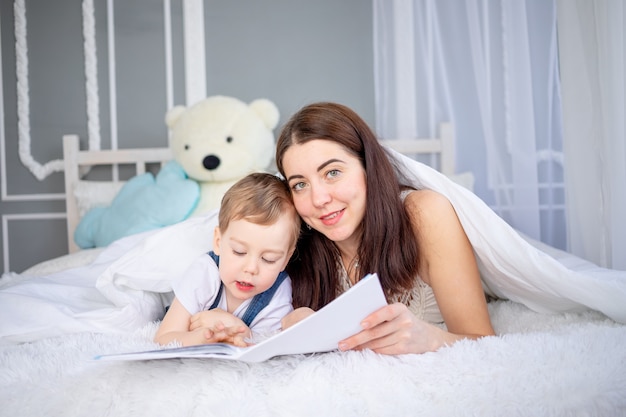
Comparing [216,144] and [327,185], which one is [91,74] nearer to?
[216,144]

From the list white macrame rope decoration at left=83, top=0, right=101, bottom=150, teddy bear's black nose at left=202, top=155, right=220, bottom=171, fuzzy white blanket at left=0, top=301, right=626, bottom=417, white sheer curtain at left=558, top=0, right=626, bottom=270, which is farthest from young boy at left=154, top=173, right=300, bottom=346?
white macrame rope decoration at left=83, top=0, right=101, bottom=150

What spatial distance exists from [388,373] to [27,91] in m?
2.75

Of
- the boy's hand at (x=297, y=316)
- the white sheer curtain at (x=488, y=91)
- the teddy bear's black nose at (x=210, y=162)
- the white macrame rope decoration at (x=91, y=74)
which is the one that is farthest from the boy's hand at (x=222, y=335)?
the white macrame rope decoration at (x=91, y=74)

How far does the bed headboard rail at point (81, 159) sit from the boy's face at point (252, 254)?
1.58 m

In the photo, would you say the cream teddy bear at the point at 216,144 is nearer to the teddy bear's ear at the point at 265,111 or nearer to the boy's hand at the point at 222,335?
the teddy bear's ear at the point at 265,111

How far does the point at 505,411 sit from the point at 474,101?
63.4 inches

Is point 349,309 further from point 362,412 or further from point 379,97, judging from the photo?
point 379,97

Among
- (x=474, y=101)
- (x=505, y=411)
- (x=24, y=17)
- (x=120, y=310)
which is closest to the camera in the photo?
(x=505, y=411)

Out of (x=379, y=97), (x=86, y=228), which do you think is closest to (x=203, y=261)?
(x=86, y=228)

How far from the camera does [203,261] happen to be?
129 cm

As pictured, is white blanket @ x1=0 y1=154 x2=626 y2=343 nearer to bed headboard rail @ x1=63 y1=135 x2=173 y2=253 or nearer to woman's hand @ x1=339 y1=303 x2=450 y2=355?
woman's hand @ x1=339 y1=303 x2=450 y2=355

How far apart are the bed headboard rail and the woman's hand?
200 centimetres

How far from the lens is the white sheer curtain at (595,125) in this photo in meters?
1.33

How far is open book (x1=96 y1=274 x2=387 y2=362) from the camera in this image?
2.40 ft
